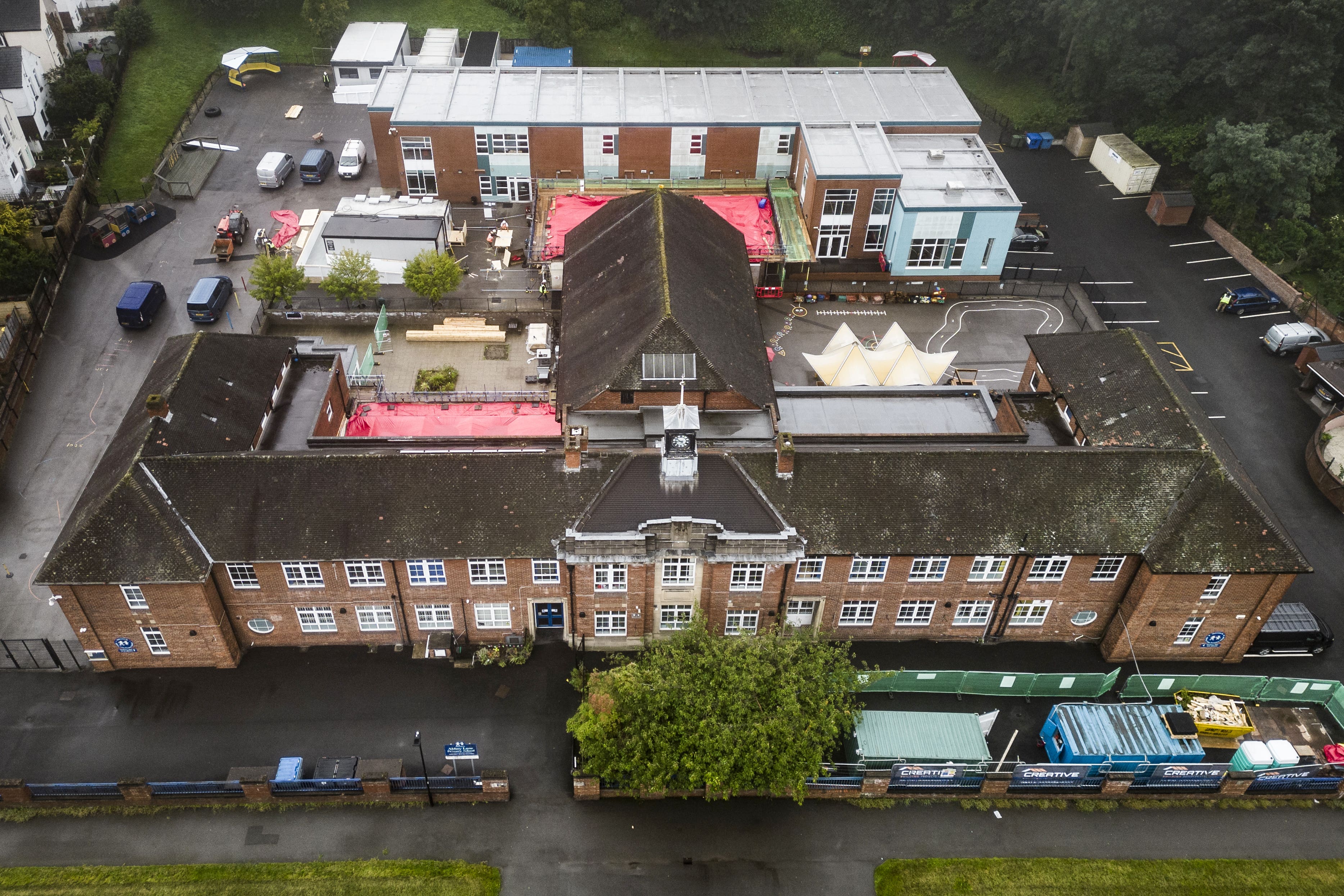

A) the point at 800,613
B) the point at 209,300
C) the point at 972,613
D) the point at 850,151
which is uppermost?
the point at 850,151

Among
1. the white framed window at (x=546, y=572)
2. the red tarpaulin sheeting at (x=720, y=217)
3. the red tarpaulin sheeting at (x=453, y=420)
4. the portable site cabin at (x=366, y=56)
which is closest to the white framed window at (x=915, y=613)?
the white framed window at (x=546, y=572)

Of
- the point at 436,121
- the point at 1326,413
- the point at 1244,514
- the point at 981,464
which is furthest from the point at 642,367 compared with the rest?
the point at 1326,413

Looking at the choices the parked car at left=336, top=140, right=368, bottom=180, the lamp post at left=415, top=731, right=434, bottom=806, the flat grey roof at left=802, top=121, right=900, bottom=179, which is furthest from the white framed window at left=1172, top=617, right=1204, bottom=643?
the parked car at left=336, top=140, right=368, bottom=180

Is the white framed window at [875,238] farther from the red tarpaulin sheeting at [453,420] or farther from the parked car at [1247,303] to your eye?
the red tarpaulin sheeting at [453,420]

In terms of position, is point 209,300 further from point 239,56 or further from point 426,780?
point 426,780

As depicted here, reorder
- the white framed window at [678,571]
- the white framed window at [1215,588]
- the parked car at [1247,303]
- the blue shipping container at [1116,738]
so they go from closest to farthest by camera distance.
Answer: the blue shipping container at [1116,738]
the white framed window at [678,571]
the white framed window at [1215,588]
the parked car at [1247,303]

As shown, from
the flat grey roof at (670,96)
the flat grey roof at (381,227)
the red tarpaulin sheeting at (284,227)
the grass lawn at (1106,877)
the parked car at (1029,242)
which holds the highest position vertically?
the flat grey roof at (670,96)

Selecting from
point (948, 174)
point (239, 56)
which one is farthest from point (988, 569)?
point (239, 56)
